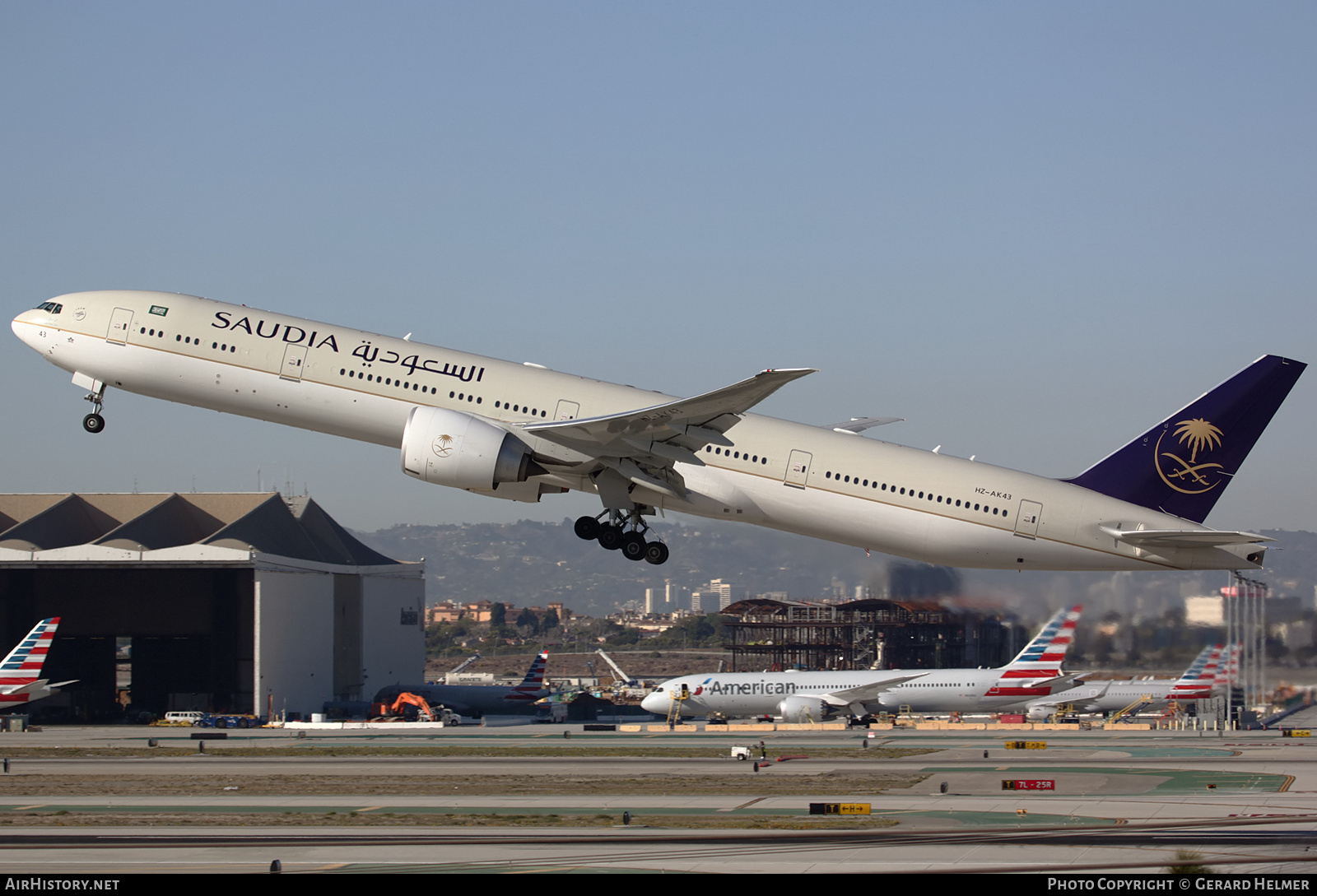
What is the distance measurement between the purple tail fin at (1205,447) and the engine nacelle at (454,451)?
16.6 m

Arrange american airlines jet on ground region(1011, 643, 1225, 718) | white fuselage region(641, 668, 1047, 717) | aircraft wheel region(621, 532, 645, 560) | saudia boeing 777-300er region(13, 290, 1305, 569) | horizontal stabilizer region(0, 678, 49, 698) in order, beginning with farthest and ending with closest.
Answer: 1. white fuselage region(641, 668, 1047, 717)
2. american airlines jet on ground region(1011, 643, 1225, 718)
3. horizontal stabilizer region(0, 678, 49, 698)
4. aircraft wheel region(621, 532, 645, 560)
5. saudia boeing 777-300er region(13, 290, 1305, 569)

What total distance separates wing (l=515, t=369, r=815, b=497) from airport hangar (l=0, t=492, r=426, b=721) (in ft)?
182

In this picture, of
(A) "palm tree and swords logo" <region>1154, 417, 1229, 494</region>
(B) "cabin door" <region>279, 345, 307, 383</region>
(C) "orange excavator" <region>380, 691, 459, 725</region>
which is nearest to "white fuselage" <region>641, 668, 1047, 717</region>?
(C) "orange excavator" <region>380, 691, 459, 725</region>

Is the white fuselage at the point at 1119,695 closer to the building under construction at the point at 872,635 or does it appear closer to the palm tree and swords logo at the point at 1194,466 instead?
the building under construction at the point at 872,635

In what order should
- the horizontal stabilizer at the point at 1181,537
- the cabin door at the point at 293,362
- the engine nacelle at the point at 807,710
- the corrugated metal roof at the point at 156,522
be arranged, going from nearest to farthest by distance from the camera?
1. the horizontal stabilizer at the point at 1181,537
2. the cabin door at the point at 293,362
3. the engine nacelle at the point at 807,710
4. the corrugated metal roof at the point at 156,522

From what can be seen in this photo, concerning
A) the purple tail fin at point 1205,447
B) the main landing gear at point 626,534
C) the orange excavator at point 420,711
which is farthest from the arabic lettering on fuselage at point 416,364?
the orange excavator at point 420,711

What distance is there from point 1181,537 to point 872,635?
54.9 m

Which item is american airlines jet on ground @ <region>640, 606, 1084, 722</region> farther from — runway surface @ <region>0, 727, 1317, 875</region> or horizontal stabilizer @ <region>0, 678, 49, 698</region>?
horizontal stabilizer @ <region>0, 678, 49, 698</region>

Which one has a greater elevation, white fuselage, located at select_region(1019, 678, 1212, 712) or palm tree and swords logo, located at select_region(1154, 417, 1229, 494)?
palm tree and swords logo, located at select_region(1154, 417, 1229, 494)

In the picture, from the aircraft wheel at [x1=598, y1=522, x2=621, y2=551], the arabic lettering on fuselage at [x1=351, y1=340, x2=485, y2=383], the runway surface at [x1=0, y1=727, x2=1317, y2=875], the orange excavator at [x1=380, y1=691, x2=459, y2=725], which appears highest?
the arabic lettering on fuselage at [x1=351, y1=340, x2=485, y2=383]

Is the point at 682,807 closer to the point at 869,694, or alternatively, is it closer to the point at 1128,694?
the point at 869,694

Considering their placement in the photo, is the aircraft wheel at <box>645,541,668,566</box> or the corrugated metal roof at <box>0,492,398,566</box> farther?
the corrugated metal roof at <box>0,492,398,566</box>

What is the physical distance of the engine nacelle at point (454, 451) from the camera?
3297cm

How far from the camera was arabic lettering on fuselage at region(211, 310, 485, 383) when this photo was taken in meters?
35.0
